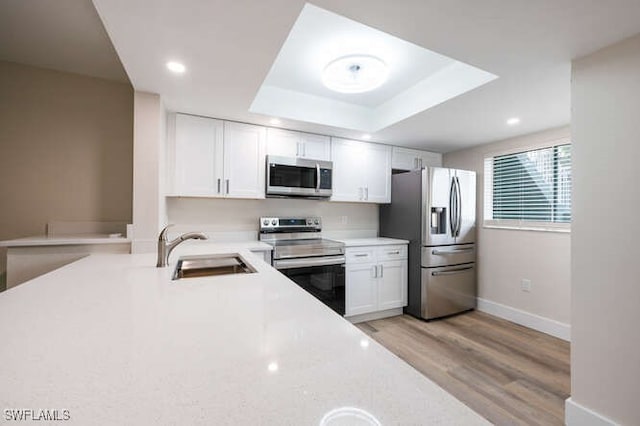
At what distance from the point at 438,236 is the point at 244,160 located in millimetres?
2371

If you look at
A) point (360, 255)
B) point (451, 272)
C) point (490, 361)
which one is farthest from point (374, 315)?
point (490, 361)

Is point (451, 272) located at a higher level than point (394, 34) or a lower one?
lower

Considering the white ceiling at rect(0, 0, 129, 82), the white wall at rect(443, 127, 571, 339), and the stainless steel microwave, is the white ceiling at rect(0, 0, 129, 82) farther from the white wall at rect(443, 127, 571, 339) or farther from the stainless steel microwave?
the white wall at rect(443, 127, 571, 339)

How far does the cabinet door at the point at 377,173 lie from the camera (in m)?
3.44

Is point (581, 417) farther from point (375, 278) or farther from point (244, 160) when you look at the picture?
point (244, 160)

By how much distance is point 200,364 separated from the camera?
545 mm

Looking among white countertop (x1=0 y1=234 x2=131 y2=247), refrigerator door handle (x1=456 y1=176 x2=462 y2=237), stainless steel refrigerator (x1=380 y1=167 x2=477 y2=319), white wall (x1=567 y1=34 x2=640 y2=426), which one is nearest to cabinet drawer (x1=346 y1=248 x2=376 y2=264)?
stainless steel refrigerator (x1=380 y1=167 x2=477 y2=319)

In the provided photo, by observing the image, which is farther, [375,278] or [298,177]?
[375,278]

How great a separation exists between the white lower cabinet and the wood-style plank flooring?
0.72ft

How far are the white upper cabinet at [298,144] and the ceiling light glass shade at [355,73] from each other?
92 cm

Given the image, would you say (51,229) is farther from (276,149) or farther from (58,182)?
(276,149)

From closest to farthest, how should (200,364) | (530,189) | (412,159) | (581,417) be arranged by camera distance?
(200,364) < (581,417) < (530,189) < (412,159)

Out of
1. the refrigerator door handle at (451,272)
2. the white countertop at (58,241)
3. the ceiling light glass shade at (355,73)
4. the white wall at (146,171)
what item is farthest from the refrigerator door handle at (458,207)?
the white countertop at (58,241)

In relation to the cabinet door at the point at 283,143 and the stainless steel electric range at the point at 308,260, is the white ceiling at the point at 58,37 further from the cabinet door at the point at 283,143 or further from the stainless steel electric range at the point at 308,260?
the stainless steel electric range at the point at 308,260
